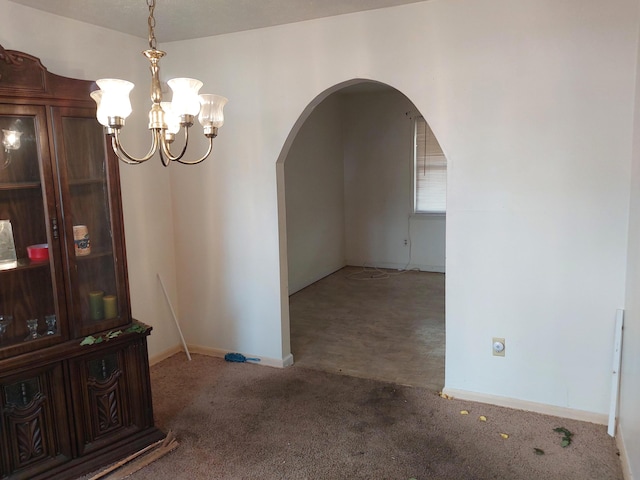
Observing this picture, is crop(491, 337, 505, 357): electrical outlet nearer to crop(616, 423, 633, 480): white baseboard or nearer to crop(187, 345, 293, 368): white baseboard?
crop(616, 423, 633, 480): white baseboard

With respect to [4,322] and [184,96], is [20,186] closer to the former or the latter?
[4,322]

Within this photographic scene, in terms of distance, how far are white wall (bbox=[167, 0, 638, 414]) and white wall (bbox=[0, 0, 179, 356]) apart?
81 cm

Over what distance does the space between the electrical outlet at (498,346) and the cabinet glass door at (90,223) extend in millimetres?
2255

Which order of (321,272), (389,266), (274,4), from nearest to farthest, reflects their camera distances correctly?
(274,4) → (321,272) → (389,266)

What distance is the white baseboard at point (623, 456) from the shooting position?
2.31 m

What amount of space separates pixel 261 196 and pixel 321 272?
3.30m

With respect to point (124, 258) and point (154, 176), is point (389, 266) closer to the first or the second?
point (154, 176)

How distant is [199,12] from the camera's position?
122 inches

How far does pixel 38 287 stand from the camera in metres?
2.56

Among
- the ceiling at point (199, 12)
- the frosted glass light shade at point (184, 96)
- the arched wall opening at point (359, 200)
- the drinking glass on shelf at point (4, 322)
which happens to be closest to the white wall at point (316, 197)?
the arched wall opening at point (359, 200)

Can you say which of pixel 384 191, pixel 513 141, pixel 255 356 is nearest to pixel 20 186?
pixel 255 356

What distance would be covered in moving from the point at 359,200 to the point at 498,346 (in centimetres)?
460

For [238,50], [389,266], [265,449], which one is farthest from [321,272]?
[265,449]

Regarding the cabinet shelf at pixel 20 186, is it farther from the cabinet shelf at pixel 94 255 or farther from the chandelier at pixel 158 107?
the chandelier at pixel 158 107
